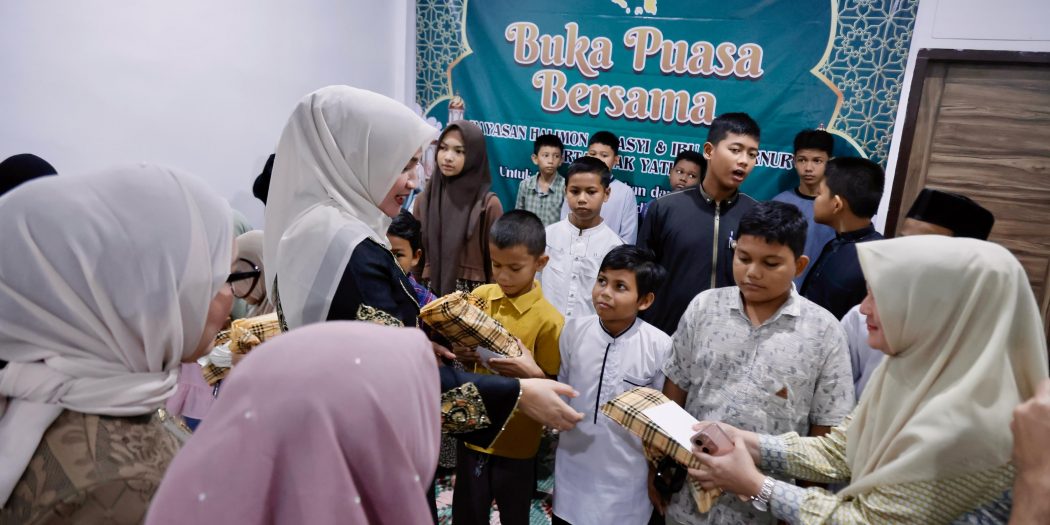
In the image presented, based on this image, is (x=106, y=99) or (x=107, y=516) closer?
(x=107, y=516)

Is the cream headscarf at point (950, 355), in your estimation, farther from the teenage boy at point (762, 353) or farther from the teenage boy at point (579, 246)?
the teenage boy at point (579, 246)

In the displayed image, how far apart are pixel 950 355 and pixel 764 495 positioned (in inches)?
19.2

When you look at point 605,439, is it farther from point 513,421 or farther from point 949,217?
point 949,217

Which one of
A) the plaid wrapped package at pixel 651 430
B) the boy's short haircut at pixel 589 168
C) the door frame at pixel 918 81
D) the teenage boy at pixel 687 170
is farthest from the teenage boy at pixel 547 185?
the plaid wrapped package at pixel 651 430

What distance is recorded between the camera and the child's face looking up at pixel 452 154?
11.9ft

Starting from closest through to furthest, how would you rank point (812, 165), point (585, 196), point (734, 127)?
point (734, 127) → point (585, 196) → point (812, 165)

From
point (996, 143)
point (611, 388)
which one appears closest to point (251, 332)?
point (611, 388)

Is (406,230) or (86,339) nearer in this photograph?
(86,339)

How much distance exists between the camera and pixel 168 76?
9.67ft

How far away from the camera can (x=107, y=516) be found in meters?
0.74

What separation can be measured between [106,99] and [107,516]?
2.62 meters

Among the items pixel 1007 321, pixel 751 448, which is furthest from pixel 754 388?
pixel 1007 321

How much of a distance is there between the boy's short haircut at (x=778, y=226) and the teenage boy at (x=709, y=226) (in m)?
0.83

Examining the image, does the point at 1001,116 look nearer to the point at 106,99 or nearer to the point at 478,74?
the point at 478,74
